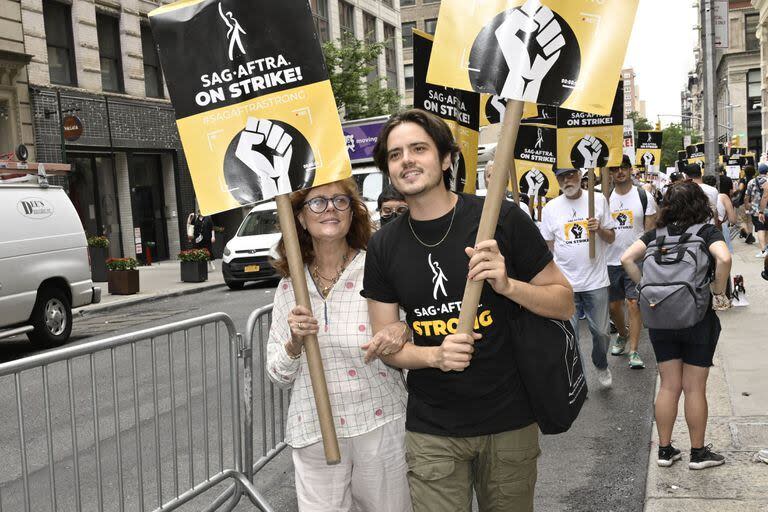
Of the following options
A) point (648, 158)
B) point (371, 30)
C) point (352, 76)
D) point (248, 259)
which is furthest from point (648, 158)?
point (371, 30)

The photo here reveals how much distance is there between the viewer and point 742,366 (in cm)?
775

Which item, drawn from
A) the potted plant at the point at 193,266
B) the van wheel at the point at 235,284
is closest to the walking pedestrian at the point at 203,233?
the potted plant at the point at 193,266

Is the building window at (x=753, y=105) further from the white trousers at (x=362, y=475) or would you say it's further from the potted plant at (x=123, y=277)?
the white trousers at (x=362, y=475)

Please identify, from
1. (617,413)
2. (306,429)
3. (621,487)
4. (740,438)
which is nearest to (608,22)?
(306,429)

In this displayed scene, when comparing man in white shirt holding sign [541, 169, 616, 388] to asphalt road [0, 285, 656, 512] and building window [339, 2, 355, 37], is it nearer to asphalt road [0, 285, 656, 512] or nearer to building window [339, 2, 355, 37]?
asphalt road [0, 285, 656, 512]

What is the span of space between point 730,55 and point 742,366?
76660mm

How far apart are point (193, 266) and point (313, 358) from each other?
1758 cm

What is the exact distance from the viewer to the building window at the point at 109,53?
2388cm

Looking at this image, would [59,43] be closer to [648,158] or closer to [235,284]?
[235,284]

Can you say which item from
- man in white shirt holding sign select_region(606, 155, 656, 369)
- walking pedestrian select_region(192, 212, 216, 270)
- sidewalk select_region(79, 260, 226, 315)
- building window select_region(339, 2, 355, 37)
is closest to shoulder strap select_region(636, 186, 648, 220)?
man in white shirt holding sign select_region(606, 155, 656, 369)

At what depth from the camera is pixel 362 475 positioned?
10.8ft

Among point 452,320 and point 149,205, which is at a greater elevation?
point 149,205

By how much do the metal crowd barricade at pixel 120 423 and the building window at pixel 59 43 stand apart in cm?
1964

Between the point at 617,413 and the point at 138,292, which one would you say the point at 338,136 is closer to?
the point at 617,413
